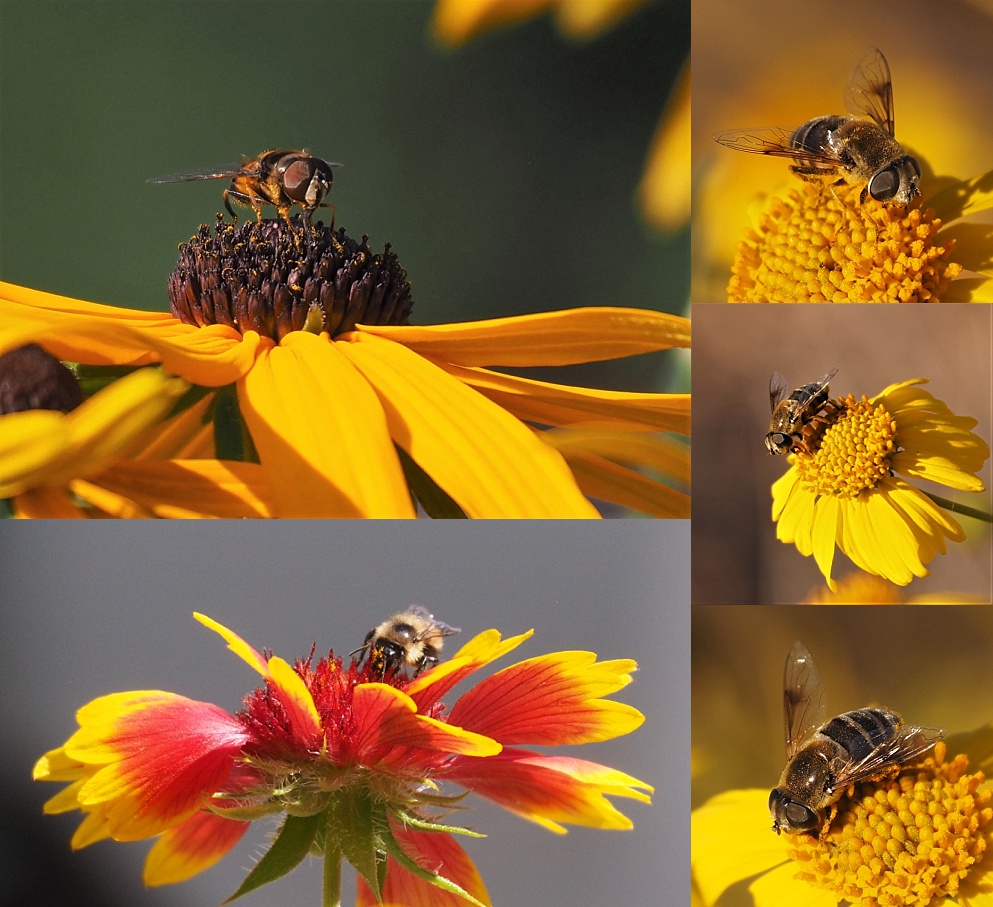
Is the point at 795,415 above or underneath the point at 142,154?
underneath

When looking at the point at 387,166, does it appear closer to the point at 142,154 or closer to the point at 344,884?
the point at 142,154

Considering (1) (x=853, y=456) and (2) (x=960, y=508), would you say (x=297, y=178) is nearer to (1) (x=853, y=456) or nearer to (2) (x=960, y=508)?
(1) (x=853, y=456)

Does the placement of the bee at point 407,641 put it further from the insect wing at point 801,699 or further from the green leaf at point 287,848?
the insect wing at point 801,699

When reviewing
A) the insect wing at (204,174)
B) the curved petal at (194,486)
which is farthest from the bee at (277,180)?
the curved petal at (194,486)

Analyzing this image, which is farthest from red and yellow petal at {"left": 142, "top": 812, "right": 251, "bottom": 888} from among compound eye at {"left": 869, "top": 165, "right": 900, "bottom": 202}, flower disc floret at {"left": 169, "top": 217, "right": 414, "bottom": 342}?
compound eye at {"left": 869, "top": 165, "right": 900, "bottom": 202}

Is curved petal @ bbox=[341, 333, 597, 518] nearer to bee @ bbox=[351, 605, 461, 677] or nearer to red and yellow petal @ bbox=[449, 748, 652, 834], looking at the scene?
bee @ bbox=[351, 605, 461, 677]

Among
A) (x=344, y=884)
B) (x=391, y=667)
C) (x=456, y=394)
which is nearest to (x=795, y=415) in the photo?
(x=456, y=394)

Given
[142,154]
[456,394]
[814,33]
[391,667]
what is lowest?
[391,667]
